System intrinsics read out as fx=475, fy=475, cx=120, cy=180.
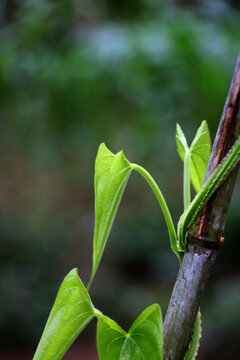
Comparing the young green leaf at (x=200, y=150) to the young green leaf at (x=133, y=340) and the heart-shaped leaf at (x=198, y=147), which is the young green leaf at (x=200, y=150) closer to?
the heart-shaped leaf at (x=198, y=147)

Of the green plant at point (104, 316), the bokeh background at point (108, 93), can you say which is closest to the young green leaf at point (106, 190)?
the green plant at point (104, 316)

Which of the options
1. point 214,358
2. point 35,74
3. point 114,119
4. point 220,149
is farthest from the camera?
point 214,358

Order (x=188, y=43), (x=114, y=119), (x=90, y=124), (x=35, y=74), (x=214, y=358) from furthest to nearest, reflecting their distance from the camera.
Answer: (x=214, y=358) → (x=114, y=119) → (x=90, y=124) → (x=35, y=74) → (x=188, y=43)

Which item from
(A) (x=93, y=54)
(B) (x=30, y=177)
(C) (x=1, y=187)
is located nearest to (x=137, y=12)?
(A) (x=93, y=54)

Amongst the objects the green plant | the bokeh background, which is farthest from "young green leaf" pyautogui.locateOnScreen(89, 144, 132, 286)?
the bokeh background

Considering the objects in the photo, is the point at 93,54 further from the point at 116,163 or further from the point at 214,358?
the point at 214,358

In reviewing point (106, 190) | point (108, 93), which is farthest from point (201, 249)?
point (108, 93)
